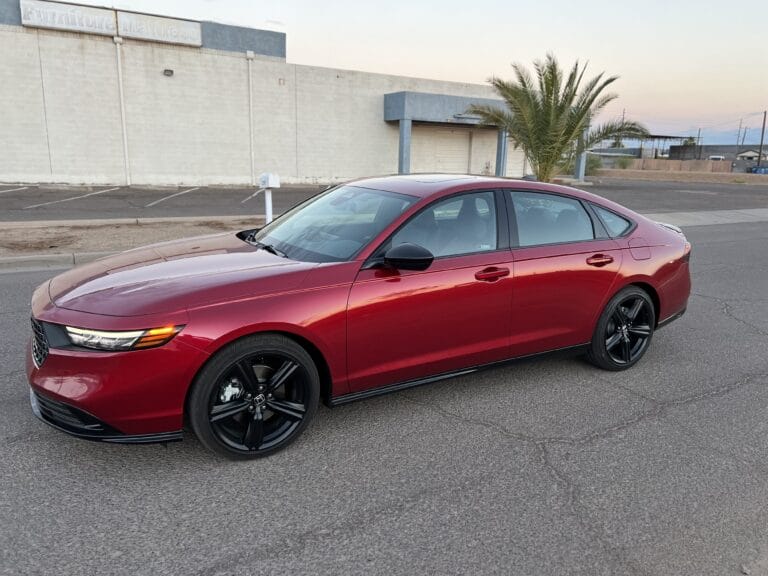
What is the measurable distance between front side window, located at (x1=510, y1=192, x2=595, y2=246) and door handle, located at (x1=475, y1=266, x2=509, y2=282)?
0.30 m

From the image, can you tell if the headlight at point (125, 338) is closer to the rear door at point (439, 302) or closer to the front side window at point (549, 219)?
the rear door at point (439, 302)

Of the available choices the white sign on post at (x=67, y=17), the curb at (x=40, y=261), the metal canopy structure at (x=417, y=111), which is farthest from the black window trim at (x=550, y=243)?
the white sign on post at (x=67, y=17)

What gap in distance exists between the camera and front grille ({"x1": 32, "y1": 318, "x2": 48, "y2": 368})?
3.06 meters

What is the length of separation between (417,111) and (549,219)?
25.8 metres

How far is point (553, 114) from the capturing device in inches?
626

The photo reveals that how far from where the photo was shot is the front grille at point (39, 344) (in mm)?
3062

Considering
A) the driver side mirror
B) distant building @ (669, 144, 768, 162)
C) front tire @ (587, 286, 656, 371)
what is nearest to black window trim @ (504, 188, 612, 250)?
front tire @ (587, 286, 656, 371)

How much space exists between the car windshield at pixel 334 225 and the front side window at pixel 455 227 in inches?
5.4

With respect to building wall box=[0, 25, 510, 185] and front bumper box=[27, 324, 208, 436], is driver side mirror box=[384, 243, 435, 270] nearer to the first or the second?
front bumper box=[27, 324, 208, 436]

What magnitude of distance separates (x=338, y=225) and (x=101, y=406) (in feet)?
6.30

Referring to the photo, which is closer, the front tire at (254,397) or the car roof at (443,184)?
the front tire at (254,397)

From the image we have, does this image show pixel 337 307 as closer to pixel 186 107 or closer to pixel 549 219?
pixel 549 219

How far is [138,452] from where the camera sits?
3346mm

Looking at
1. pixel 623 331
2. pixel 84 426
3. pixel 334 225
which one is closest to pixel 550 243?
pixel 623 331
